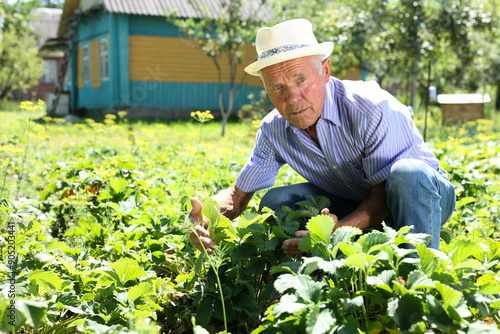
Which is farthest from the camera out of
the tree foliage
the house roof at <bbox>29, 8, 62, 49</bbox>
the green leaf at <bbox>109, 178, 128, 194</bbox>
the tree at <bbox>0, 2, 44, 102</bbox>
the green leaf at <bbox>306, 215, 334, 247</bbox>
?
the house roof at <bbox>29, 8, 62, 49</bbox>

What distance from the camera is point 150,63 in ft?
48.0

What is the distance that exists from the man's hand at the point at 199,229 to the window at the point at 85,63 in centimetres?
1617

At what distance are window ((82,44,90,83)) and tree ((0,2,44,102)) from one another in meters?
6.01

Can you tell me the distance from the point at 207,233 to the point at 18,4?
25150 millimetres

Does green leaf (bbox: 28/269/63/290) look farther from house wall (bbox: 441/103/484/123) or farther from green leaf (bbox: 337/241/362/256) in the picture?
house wall (bbox: 441/103/484/123)

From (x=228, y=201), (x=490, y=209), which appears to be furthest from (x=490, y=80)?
(x=228, y=201)

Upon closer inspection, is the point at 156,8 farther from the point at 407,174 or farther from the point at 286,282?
the point at 286,282

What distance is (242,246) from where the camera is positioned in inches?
79.9

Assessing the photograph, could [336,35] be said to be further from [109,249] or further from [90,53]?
[109,249]

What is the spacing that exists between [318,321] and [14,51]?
2385 centimetres

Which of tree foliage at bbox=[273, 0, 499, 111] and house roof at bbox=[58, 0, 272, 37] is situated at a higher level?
house roof at bbox=[58, 0, 272, 37]

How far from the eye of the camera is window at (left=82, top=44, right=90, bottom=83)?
17.2 m

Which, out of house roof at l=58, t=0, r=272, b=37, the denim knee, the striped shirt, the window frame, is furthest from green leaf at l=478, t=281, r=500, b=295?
the window frame

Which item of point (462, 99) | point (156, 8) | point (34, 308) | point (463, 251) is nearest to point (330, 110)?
point (463, 251)
